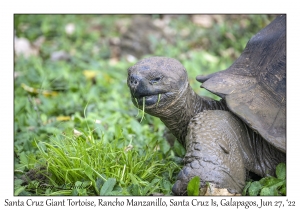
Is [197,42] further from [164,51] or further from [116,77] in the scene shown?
[116,77]

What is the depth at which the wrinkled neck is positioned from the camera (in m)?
2.72

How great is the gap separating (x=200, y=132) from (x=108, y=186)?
0.66 meters

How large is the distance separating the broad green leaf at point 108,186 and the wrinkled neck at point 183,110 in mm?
599

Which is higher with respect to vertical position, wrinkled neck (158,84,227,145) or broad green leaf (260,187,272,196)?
wrinkled neck (158,84,227,145)

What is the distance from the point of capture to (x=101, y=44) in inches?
276

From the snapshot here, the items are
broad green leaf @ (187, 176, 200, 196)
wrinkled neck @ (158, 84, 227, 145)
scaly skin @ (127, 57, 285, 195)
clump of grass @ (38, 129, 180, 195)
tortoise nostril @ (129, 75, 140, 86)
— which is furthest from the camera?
wrinkled neck @ (158, 84, 227, 145)

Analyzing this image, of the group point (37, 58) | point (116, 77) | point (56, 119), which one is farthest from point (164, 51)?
point (56, 119)

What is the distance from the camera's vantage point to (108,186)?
2.37 meters

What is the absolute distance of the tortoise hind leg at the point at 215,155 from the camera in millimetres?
2270

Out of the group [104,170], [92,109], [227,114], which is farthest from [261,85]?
[92,109]

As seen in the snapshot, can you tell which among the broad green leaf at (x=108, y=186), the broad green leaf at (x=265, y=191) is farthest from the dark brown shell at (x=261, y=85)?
the broad green leaf at (x=108, y=186)

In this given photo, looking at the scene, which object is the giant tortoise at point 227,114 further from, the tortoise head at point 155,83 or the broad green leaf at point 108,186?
the broad green leaf at point 108,186

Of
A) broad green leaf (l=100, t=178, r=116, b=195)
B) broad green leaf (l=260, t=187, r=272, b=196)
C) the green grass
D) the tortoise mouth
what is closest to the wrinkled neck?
the tortoise mouth

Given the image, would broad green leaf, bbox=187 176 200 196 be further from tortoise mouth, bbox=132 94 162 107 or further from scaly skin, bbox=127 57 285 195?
tortoise mouth, bbox=132 94 162 107
